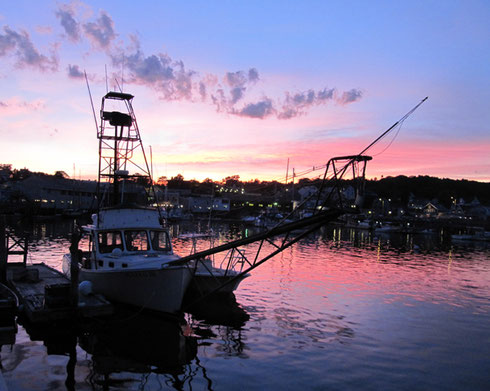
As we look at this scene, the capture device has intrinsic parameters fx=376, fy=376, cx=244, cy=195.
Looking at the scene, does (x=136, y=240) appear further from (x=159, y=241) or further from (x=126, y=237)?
(x=159, y=241)

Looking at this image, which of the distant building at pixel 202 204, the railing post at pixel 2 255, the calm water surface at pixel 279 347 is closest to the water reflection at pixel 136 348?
the calm water surface at pixel 279 347

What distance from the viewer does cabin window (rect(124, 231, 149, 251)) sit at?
19.4m

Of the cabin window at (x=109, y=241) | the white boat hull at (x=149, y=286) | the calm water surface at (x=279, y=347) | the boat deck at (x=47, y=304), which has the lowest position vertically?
the calm water surface at (x=279, y=347)

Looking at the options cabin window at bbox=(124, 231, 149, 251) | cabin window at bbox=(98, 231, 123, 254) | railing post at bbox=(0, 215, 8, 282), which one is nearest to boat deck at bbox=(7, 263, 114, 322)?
railing post at bbox=(0, 215, 8, 282)

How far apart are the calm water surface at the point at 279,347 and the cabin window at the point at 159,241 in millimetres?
3805

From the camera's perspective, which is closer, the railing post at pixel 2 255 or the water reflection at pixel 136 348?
the water reflection at pixel 136 348

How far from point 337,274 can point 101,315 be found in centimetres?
2158

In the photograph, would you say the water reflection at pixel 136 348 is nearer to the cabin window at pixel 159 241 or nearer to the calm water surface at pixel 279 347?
the calm water surface at pixel 279 347

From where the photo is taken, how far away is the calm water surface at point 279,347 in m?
11.9

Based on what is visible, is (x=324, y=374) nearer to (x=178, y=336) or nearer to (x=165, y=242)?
(x=178, y=336)

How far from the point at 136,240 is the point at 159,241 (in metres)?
1.19

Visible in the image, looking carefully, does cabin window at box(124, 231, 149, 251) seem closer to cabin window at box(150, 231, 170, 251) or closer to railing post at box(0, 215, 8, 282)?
cabin window at box(150, 231, 170, 251)

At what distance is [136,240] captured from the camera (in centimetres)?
1962

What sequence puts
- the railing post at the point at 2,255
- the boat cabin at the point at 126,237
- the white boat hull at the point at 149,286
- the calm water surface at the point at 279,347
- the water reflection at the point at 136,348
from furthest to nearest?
1. the railing post at the point at 2,255
2. the boat cabin at the point at 126,237
3. the white boat hull at the point at 149,286
4. the water reflection at the point at 136,348
5. the calm water surface at the point at 279,347
